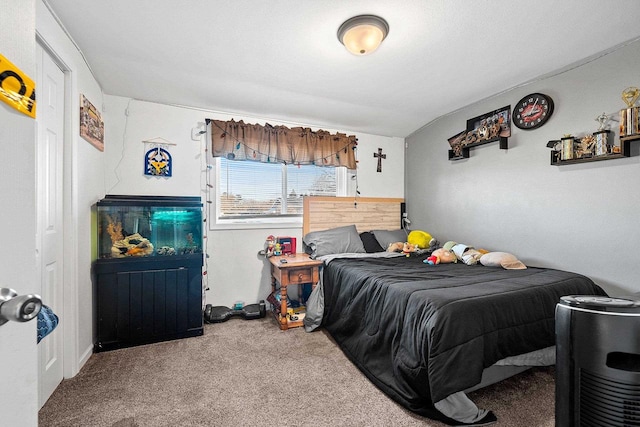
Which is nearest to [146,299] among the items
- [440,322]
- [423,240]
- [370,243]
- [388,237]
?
[440,322]

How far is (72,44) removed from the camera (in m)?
1.93

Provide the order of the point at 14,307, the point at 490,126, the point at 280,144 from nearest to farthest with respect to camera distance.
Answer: the point at 14,307 → the point at 490,126 → the point at 280,144

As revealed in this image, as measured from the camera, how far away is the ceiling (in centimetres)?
167

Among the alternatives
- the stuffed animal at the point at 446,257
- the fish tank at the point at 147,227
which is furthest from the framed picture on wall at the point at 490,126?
the fish tank at the point at 147,227

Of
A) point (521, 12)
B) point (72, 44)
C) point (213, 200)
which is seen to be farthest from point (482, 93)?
point (72, 44)

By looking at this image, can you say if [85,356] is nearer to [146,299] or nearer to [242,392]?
[146,299]

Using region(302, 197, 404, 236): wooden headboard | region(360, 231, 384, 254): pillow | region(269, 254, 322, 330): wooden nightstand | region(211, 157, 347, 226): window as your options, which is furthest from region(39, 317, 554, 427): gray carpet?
region(302, 197, 404, 236): wooden headboard

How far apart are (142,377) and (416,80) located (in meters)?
Result: 3.23

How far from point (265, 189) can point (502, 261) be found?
2618mm

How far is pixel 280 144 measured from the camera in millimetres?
3352

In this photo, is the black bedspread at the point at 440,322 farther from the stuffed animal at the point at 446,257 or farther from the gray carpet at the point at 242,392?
the stuffed animal at the point at 446,257

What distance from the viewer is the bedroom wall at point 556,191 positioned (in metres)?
2.08

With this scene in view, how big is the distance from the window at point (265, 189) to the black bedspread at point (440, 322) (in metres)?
1.45

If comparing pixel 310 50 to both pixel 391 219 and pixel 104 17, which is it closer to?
pixel 104 17
